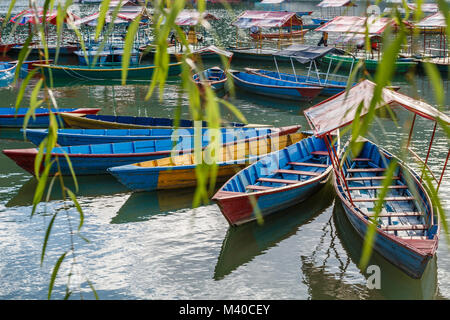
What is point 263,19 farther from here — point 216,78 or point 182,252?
point 182,252

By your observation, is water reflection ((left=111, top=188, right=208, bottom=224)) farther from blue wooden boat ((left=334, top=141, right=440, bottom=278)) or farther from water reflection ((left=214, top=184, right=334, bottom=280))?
blue wooden boat ((left=334, top=141, right=440, bottom=278))

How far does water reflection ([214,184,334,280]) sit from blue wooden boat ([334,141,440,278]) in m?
0.96

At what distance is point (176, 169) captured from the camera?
1085 cm

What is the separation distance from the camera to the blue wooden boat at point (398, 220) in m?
7.10

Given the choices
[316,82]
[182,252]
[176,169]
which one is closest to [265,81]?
[316,82]

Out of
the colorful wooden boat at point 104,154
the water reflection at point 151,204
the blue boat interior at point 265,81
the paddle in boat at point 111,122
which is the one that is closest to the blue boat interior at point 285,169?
the colorful wooden boat at point 104,154

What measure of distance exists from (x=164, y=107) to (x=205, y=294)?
12.4 meters

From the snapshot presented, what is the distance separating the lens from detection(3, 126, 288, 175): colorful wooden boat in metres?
11.4

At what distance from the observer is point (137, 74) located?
2433cm

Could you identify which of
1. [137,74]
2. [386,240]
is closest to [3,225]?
[386,240]

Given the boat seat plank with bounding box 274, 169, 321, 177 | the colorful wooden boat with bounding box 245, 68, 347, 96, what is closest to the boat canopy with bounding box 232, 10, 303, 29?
the colorful wooden boat with bounding box 245, 68, 347, 96

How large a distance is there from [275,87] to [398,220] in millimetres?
11842
